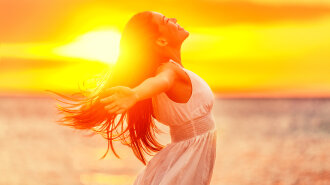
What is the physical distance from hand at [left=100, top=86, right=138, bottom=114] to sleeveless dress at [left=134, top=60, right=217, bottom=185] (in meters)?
0.60

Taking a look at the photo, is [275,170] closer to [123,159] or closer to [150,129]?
[123,159]

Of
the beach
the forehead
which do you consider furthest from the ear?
the beach

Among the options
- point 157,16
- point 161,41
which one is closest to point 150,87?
point 161,41

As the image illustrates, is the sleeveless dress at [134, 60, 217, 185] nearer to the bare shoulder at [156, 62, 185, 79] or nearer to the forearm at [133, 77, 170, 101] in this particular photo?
the bare shoulder at [156, 62, 185, 79]

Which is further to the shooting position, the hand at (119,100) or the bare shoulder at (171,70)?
the bare shoulder at (171,70)

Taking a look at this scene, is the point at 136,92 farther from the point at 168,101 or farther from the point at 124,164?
the point at 124,164

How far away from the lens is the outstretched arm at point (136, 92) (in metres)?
3.52

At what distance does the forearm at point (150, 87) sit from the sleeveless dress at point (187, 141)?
1.01 ft

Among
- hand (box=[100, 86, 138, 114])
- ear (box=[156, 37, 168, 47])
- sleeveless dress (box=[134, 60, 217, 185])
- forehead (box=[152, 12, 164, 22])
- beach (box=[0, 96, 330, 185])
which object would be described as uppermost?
forehead (box=[152, 12, 164, 22])

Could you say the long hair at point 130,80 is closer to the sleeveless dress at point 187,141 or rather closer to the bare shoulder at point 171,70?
the bare shoulder at point 171,70

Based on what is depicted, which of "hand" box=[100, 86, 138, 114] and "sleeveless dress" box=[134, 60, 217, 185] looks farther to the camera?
"sleeveless dress" box=[134, 60, 217, 185]

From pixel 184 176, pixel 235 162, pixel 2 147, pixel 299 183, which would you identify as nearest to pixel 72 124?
pixel 184 176

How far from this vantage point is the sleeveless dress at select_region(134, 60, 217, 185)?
4082 mm

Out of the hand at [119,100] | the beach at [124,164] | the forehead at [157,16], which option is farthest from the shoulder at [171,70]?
the beach at [124,164]
